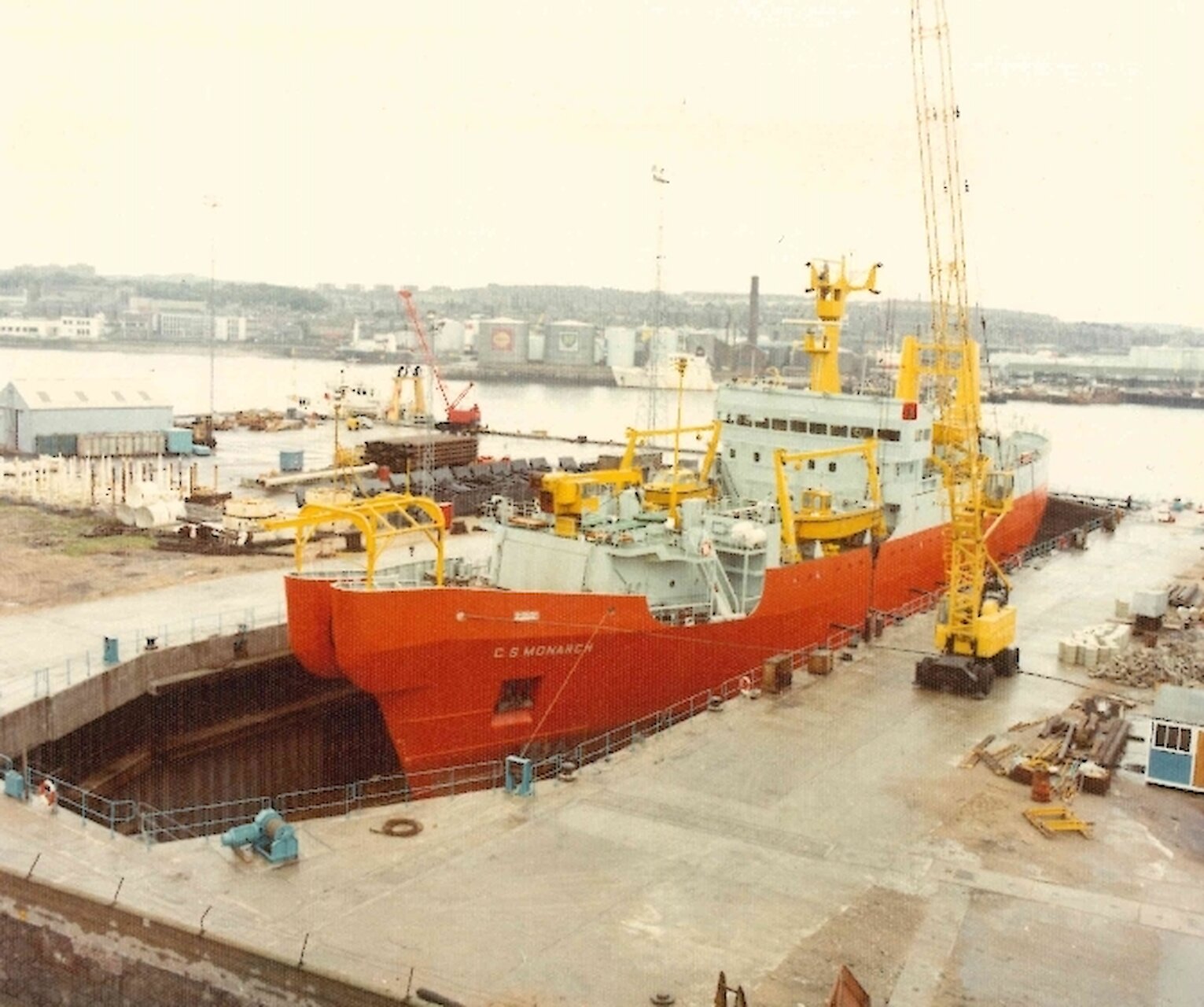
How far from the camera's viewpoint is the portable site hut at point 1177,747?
17844 millimetres

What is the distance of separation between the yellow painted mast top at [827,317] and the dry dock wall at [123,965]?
23563mm

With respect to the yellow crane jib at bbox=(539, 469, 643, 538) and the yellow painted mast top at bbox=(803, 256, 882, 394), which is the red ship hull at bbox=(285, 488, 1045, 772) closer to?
the yellow crane jib at bbox=(539, 469, 643, 538)

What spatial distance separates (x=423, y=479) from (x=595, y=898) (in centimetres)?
3437

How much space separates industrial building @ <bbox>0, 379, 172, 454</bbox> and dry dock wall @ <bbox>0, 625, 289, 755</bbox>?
31.3 meters

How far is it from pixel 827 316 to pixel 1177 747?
1754 centimetres

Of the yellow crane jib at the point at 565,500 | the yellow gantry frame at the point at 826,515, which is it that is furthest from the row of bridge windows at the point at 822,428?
the yellow crane jib at the point at 565,500

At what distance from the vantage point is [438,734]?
64.4 feet

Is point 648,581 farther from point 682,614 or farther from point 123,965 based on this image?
point 123,965

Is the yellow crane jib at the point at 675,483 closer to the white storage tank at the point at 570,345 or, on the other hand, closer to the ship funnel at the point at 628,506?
the ship funnel at the point at 628,506

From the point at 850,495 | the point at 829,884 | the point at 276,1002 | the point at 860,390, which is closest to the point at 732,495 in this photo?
the point at 850,495

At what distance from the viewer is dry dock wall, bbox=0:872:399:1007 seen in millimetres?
11750

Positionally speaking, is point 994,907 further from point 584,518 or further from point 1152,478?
point 1152,478

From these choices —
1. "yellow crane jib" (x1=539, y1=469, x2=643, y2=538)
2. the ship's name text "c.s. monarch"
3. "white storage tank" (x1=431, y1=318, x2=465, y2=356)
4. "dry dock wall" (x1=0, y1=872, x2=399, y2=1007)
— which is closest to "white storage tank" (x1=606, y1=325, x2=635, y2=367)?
"white storage tank" (x1=431, y1=318, x2=465, y2=356)

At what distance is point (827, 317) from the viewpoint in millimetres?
32875
